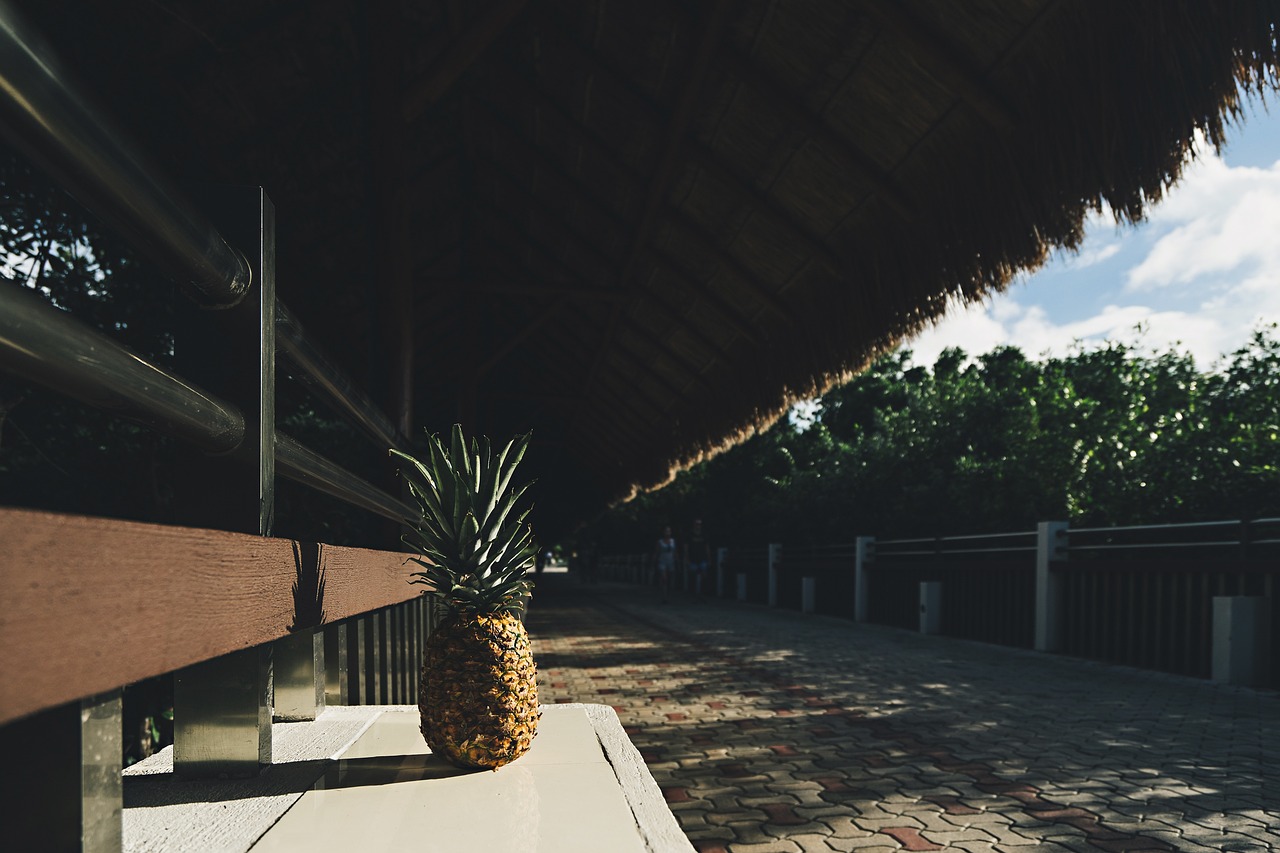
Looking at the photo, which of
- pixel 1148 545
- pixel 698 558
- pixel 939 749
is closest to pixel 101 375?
pixel 939 749

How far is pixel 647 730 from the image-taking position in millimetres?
5816

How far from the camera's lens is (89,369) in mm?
878

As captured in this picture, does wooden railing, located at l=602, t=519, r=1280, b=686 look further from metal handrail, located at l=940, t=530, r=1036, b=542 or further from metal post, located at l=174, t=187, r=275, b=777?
metal post, located at l=174, t=187, r=275, b=777

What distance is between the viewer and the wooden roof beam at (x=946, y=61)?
4270mm

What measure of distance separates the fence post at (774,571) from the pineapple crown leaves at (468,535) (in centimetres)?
1994

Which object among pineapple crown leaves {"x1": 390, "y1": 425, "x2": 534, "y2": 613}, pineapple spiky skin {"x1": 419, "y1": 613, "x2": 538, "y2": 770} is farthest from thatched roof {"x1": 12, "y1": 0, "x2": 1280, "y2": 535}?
pineapple spiky skin {"x1": 419, "y1": 613, "x2": 538, "y2": 770}

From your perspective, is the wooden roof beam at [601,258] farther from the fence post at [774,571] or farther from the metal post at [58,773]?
the fence post at [774,571]

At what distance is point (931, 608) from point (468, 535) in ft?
41.0

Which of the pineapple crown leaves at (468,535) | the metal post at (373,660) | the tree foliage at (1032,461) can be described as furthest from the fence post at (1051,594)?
the pineapple crown leaves at (468,535)

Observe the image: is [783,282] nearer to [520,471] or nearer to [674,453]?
[674,453]

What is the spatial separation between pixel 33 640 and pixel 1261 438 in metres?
14.3

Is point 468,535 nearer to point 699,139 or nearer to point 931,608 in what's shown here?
point 699,139

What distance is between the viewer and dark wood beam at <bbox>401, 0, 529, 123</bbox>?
5383 mm

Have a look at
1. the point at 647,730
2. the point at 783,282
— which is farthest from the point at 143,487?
the point at 783,282
